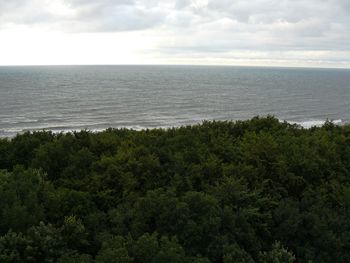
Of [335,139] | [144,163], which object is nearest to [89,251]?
[144,163]

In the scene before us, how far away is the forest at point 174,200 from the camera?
10844 mm

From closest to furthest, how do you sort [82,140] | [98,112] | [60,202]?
[60,202]
[82,140]
[98,112]

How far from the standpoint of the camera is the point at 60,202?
12.9m

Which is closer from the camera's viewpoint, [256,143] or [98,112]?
[256,143]

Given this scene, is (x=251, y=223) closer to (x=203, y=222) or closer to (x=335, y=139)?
(x=203, y=222)

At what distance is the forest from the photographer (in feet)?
35.6

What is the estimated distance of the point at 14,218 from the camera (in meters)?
11.2

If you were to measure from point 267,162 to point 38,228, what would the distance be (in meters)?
9.37

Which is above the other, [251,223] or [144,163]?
[144,163]

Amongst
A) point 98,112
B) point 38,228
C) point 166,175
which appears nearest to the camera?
point 38,228

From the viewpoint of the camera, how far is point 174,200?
1206 cm

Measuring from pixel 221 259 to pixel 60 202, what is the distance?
17.0 ft

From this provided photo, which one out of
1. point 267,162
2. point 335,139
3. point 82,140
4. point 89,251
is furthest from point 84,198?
point 335,139

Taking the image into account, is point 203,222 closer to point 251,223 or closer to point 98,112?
point 251,223
